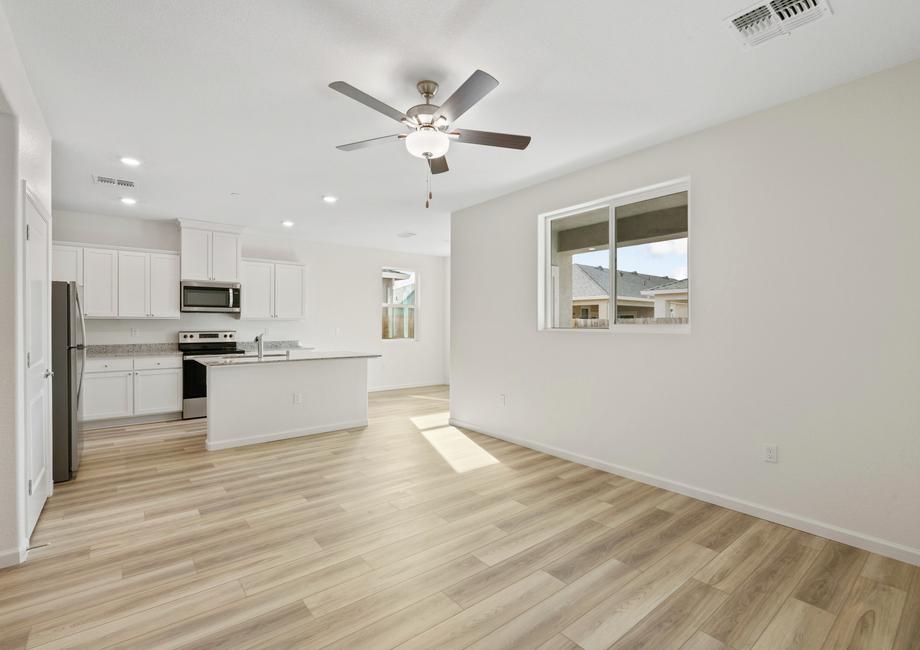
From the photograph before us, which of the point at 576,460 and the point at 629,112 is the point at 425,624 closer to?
the point at 576,460

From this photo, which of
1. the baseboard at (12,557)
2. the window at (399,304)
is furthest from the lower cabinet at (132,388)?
the window at (399,304)

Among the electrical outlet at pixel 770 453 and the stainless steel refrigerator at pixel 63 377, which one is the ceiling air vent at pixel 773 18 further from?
the stainless steel refrigerator at pixel 63 377

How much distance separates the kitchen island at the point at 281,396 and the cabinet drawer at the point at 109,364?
1.26m

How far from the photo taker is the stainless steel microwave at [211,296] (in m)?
5.99

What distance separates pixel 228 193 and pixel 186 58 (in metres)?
2.64

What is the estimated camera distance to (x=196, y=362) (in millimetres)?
5941

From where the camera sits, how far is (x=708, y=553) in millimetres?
2518

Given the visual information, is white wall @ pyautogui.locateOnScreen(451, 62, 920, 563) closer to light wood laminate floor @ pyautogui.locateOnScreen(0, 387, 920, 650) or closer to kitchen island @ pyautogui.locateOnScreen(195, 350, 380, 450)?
light wood laminate floor @ pyautogui.locateOnScreen(0, 387, 920, 650)

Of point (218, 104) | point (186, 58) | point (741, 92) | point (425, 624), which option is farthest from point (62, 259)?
point (741, 92)

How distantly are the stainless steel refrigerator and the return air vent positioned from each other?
4.24 feet

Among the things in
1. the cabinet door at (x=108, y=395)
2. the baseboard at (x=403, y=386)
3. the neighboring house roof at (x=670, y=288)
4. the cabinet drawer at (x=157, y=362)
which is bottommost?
the baseboard at (x=403, y=386)

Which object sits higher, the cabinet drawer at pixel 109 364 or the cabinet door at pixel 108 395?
the cabinet drawer at pixel 109 364

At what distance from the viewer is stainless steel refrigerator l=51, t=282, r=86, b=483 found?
137 inches

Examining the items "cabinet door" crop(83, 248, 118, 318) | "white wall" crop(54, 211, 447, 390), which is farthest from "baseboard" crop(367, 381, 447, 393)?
"cabinet door" crop(83, 248, 118, 318)
